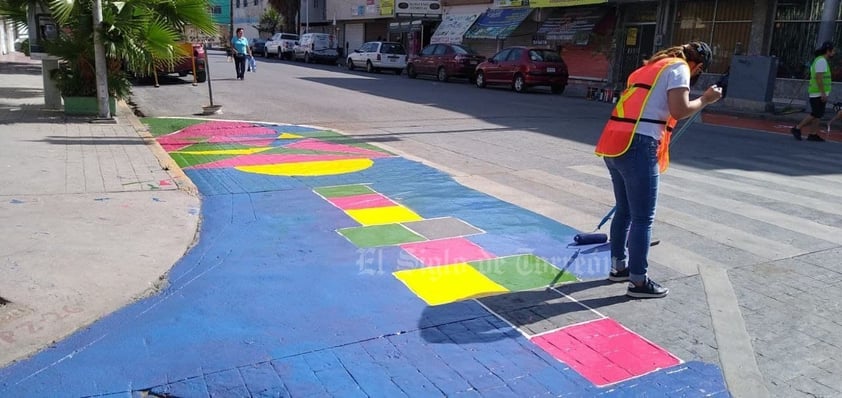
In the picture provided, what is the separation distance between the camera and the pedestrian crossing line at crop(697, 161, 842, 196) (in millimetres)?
8016

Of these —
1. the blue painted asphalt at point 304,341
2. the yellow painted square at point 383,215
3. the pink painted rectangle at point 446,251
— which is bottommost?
the blue painted asphalt at point 304,341

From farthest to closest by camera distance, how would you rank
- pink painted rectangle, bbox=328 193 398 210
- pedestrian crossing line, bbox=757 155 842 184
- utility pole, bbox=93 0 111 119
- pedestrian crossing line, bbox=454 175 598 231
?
utility pole, bbox=93 0 111 119
pedestrian crossing line, bbox=757 155 842 184
pink painted rectangle, bbox=328 193 398 210
pedestrian crossing line, bbox=454 175 598 231

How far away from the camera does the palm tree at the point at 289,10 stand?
55.3 m

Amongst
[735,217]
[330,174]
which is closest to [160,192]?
[330,174]

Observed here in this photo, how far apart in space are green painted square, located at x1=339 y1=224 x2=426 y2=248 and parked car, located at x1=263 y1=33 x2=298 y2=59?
3743 centimetres

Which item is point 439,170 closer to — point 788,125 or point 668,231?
point 668,231

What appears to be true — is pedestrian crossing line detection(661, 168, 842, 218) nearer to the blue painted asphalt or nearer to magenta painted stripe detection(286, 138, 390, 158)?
the blue painted asphalt

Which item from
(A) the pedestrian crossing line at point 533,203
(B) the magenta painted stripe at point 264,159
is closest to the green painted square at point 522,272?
(A) the pedestrian crossing line at point 533,203

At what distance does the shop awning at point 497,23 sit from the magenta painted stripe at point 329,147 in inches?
854

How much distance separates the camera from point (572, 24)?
2816cm

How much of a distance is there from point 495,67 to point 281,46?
22.4m

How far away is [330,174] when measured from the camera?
817 centimetres

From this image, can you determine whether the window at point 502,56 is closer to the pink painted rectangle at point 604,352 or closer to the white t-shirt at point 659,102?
the white t-shirt at point 659,102

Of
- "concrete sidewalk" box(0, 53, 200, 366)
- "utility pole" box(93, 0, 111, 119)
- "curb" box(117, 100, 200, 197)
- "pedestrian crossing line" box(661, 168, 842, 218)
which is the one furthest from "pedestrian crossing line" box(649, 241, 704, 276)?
"utility pole" box(93, 0, 111, 119)
